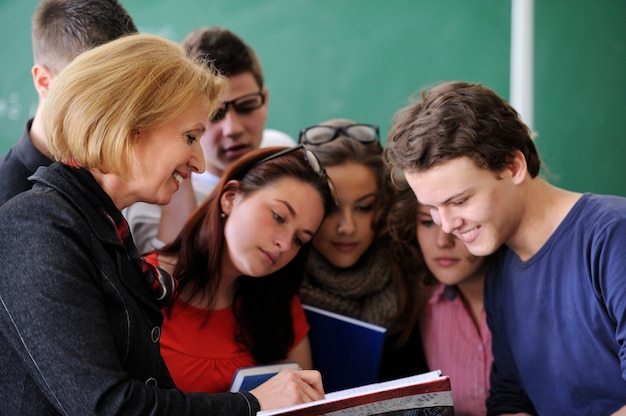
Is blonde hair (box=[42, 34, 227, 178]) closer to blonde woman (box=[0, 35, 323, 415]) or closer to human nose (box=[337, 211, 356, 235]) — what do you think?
blonde woman (box=[0, 35, 323, 415])

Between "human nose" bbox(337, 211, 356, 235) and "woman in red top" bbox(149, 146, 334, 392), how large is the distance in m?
0.21

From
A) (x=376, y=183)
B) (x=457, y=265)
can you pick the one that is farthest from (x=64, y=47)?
(x=457, y=265)

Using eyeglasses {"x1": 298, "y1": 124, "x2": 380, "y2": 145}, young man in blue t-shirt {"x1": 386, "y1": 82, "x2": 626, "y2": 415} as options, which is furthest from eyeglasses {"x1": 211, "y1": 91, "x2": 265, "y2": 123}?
young man in blue t-shirt {"x1": 386, "y1": 82, "x2": 626, "y2": 415}

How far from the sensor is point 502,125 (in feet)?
4.74

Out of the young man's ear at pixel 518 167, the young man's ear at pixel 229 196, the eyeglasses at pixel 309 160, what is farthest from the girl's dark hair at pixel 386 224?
the young man's ear at pixel 518 167

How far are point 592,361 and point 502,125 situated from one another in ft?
1.80

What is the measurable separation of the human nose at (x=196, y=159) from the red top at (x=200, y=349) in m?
0.52

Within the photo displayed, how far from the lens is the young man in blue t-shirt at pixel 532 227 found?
1.35m

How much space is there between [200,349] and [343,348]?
15.5 inches

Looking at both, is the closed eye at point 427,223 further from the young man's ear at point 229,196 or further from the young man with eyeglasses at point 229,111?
the young man with eyeglasses at point 229,111

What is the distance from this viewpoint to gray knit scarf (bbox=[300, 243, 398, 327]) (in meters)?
1.94

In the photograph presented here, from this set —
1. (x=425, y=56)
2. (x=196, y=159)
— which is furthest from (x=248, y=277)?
(x=425, y=56)

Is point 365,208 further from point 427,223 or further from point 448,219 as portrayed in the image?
point 448,219

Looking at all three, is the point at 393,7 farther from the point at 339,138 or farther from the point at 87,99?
the point at 87,99
